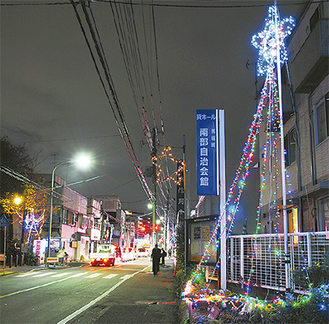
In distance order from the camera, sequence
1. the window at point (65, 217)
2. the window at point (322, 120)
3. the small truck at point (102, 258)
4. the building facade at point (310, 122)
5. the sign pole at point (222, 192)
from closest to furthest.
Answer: the sign pole at point (222, 192) → the building facade at point (310, 122) → the window at point (322, 120) → the small truck at point (102, 258) → the window at point (65, 217)

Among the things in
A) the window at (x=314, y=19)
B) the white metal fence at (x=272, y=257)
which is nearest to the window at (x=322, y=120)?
the window at (x=314, y=19)

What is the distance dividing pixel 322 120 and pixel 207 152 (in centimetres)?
487

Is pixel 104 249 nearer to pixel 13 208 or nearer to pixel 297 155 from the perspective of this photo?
pixel 13 208

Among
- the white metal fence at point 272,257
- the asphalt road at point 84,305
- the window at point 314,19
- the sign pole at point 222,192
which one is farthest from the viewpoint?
the window at point 314,19

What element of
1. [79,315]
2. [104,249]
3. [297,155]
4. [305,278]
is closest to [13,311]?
[79,315]

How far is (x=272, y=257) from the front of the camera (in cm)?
873

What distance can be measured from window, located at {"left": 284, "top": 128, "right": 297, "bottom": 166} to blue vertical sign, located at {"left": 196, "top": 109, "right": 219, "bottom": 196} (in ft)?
19.3

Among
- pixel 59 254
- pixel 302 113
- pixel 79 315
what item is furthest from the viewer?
pixel 59 254

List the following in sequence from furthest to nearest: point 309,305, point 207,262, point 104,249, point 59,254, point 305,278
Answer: point 104,249 → point 59,254 → point 207,262 → point 305,278 → point 309,305

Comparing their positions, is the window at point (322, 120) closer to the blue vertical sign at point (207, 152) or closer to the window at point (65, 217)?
the blue vertical sign at point (207, 152)

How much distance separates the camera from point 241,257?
9.52m

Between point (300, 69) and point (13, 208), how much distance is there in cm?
2615

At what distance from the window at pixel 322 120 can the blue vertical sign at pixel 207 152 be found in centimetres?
417

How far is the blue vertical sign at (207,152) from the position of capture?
9922mm
